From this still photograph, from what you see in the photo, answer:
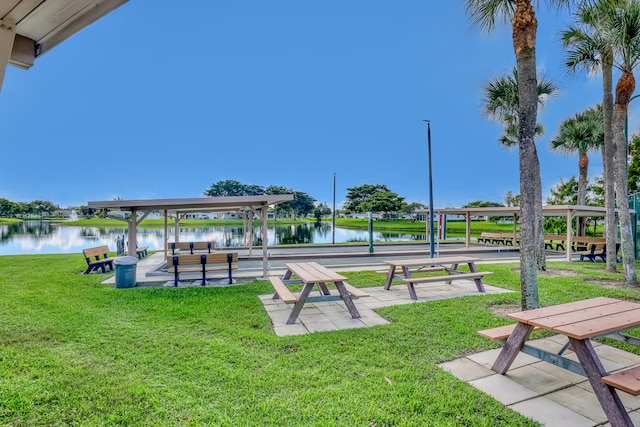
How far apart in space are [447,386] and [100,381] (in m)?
3.11

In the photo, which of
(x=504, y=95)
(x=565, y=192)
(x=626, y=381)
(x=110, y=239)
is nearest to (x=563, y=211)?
(x=504, y=95)

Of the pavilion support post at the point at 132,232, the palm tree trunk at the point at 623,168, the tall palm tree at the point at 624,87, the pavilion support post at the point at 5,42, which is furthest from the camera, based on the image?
the pavilion support post at the point at 132,232

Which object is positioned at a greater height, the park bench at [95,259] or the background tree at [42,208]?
the background tree at [42,208]

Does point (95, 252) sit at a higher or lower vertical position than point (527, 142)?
lower

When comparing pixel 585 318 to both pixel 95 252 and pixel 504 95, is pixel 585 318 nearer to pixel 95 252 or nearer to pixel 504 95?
pixel 95 252

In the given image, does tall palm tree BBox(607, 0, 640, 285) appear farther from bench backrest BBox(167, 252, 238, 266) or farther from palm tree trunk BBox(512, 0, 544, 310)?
bench backrest BBox(167, 252, 238, 266)

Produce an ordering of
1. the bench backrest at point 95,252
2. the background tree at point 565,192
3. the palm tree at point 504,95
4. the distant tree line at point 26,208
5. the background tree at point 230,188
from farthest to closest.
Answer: the background tree at point 230,188
the distant tree line at point 26,208
the background tree at point 565,192
the palm tree at point 504,95
the bench backrest at point 95,252

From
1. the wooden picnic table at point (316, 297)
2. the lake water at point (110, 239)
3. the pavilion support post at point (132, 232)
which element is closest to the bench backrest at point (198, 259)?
the pavilion support post at point (132, 232)

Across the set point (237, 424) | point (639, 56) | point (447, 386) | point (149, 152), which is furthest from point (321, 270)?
point (149, 152)

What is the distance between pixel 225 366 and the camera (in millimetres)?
3121

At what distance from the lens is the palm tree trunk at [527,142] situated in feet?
15.7

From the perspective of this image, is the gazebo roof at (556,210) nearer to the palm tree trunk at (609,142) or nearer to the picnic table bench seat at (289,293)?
the palm tree trunk at (609,142)

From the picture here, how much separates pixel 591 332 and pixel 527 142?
138 inches

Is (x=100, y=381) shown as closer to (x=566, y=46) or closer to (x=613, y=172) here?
(x=613, y=172)
